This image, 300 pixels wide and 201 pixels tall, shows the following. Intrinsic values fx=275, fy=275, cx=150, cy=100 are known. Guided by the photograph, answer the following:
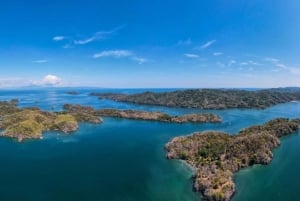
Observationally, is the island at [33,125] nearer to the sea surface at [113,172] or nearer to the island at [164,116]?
the sea surface at [113,172]

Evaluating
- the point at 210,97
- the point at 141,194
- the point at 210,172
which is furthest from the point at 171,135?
the point at 210,97

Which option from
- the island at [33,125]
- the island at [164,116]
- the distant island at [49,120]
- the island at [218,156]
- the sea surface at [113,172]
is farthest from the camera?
the island at [164,116]

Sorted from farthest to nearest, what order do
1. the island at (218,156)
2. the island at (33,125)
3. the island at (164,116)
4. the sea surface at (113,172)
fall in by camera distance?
the island at (164,116)
the island at (33,125)
the sea surface at (113,172)
the island at (218,156)

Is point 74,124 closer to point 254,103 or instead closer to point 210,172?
point 210,172

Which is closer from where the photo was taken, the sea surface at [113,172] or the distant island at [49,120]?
the sea surface at [113,172]

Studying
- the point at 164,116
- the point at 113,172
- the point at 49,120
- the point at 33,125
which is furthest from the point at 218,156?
the point at 49,120

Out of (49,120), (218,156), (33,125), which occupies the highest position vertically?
(49,120)

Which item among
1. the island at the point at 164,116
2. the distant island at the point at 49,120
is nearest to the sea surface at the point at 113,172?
the distant island at the point at 49,120

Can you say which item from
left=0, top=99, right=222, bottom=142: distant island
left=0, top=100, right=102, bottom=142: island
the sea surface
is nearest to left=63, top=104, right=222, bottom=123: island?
left=0, top=99, right=222, bottom=142: distant island

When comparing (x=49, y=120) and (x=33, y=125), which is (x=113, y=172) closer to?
(x=33, y=125)
